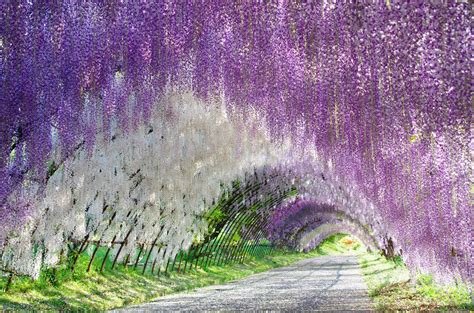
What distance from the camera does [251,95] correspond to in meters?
10.3

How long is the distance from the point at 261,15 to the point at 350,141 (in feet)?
11.2

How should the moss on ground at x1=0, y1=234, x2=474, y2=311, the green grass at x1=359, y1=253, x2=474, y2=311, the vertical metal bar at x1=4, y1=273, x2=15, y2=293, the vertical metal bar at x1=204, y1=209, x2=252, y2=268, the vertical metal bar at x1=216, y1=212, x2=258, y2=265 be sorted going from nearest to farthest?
1. the green grass at x1=359, y1=253, x2=474, y2=311
2. the moss on ground at x1=0, y1=234, x2=474, y2=311
3. the vertical metal bar at x1=4, y1=273, x2=15, y2=293
4. the vertical metal bar at x1=204, y1=209, x2=252, y2=268
5. the vertical metal bar at x1=216, y1=212, x2=258, y2=265

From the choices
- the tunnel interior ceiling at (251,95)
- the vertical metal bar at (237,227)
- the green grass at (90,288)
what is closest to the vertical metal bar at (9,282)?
the green grass at (90,288)

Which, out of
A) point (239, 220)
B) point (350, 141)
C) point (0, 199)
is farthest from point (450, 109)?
point (239, 220)

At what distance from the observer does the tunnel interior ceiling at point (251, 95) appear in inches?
265

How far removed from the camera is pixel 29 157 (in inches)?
388

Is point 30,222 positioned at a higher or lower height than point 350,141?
lower

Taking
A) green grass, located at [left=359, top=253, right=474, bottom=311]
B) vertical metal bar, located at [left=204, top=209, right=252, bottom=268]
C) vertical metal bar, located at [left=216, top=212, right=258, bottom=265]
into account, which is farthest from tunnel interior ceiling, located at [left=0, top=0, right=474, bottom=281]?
vertical metal bar, located at [left=216, top=212, right=258, bottom=265]

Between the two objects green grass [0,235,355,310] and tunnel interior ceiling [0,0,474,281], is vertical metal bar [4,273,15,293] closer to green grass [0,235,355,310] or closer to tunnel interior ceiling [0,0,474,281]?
green grass [0,235,355,310]

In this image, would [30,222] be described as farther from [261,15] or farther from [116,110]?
[261,15]

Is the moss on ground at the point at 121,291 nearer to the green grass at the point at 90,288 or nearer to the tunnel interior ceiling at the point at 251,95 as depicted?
the green grass at the point at 90,288

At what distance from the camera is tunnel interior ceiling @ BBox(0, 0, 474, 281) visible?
6734 mm

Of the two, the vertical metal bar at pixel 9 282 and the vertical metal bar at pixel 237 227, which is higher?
the vertical metal bar at pixel 237 227

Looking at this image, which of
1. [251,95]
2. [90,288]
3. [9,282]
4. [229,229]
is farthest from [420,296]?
[229,229]
